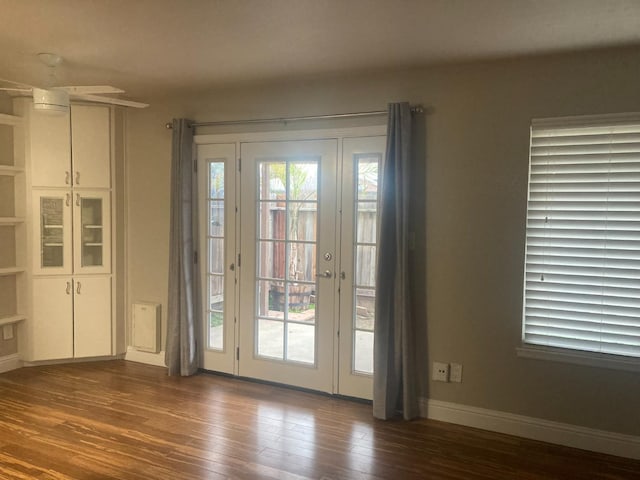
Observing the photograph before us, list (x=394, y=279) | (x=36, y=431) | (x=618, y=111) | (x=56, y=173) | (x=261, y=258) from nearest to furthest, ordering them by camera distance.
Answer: (x=618, y=111)
(x=36, y=431)
(x=394, y=279)
(x=261, y=258)
(x=56, y=173)

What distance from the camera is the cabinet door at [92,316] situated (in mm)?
4602

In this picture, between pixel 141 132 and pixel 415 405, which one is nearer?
pixel 415 405

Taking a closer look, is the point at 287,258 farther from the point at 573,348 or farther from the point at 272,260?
the point at 573,348

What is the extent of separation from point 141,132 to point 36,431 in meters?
2.73

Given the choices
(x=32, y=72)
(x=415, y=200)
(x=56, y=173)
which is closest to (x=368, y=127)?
(x=415, y=200)

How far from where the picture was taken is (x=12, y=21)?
2.64 meters

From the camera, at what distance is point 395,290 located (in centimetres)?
352

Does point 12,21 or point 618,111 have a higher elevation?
point 12,21

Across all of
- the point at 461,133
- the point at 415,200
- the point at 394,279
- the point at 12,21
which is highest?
the point at 12,21

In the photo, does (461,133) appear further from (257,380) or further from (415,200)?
(257,380)

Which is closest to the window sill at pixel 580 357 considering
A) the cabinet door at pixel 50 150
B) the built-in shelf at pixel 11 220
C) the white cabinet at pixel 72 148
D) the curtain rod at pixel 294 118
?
the curtain rod at pixel 294 118

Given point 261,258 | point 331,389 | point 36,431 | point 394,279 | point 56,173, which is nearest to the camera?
Answer: point 36,431

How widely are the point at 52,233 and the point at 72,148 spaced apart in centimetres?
82

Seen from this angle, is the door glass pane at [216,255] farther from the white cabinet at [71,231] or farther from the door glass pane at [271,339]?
the white cabinet at [71,231]
